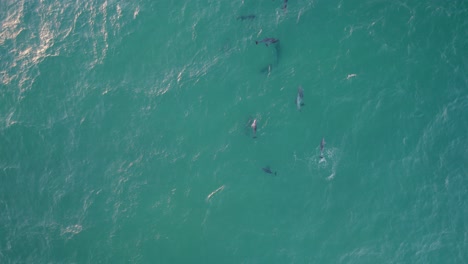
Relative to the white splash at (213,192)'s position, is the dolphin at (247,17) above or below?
above

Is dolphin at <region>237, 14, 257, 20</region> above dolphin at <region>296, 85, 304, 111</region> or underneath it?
above

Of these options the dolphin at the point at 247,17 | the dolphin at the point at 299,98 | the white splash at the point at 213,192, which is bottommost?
the white splash at the point at 213,192

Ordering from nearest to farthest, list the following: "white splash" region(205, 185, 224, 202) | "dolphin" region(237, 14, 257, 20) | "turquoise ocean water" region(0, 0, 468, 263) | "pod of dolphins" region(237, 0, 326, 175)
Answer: "turquoise ocean water" region(0, 0, 468, 263)
"pod of dolphins" region(237, 0, 326, 175)
"white splash" region(205, 185, 224, 202)
"dolphin" region(237, 14, 257, 20)

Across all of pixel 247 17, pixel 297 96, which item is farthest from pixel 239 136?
pixel 247 17

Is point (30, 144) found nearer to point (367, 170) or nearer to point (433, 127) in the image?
point (367, 170)

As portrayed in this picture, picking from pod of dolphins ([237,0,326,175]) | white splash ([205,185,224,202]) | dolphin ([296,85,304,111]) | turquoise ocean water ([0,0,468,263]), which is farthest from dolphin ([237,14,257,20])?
white splash ([205,185,224,202])

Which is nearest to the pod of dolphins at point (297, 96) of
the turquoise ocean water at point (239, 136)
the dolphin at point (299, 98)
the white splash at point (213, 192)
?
the dolphin at point (299, 98)

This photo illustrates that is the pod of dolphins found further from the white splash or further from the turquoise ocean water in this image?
the white splash

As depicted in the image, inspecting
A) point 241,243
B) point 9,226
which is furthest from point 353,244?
point 9,226

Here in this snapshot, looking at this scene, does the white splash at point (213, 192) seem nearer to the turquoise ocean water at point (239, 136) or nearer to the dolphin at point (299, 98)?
the turquoise ocean water at point (239, 136)
